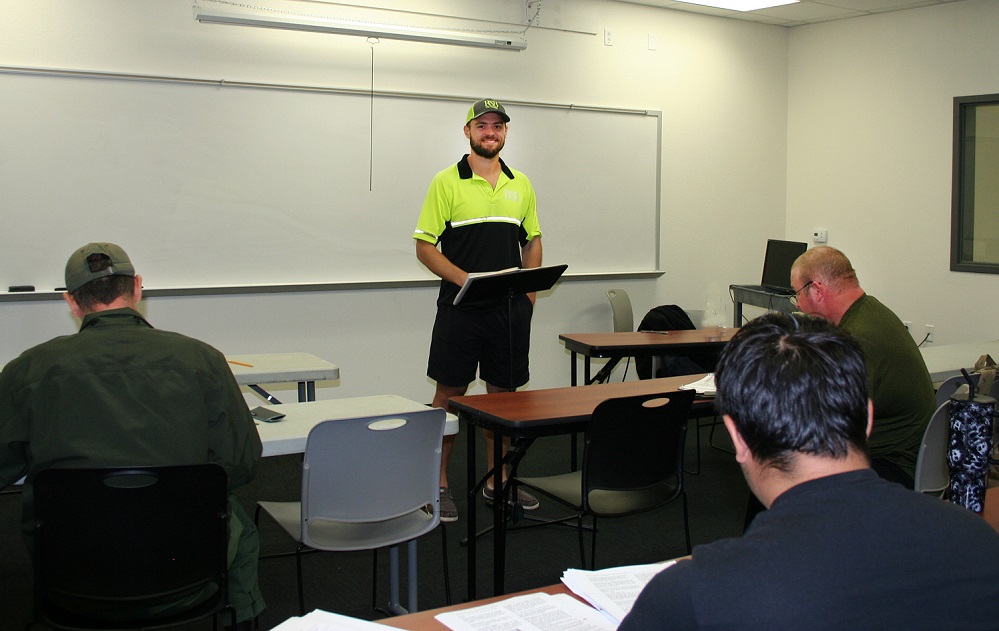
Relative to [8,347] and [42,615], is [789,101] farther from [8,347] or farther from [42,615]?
[42,615]

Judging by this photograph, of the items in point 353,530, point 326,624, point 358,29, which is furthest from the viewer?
point 358,29

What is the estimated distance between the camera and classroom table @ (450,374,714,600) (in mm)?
2945

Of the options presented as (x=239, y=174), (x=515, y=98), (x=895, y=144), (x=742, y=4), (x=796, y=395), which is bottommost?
(x=796, y=395)

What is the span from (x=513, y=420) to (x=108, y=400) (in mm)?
1289

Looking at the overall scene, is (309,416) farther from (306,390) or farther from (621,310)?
(621,310)

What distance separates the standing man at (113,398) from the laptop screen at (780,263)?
4907 mm

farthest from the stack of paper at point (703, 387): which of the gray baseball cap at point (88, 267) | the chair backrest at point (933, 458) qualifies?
the gray baseball cap at point (88, 267)

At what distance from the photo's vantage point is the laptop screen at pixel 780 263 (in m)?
Answer: 6.28

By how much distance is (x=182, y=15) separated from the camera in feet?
16.5

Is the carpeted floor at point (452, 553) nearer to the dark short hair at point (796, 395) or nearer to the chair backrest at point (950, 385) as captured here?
the chair backrest at point (950, 385)

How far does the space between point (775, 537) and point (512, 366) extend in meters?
3.06

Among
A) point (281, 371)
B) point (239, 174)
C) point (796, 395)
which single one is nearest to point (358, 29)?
point (239, 174)

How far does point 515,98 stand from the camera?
613 centimetres

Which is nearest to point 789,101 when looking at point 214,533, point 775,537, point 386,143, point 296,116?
point 386,143
